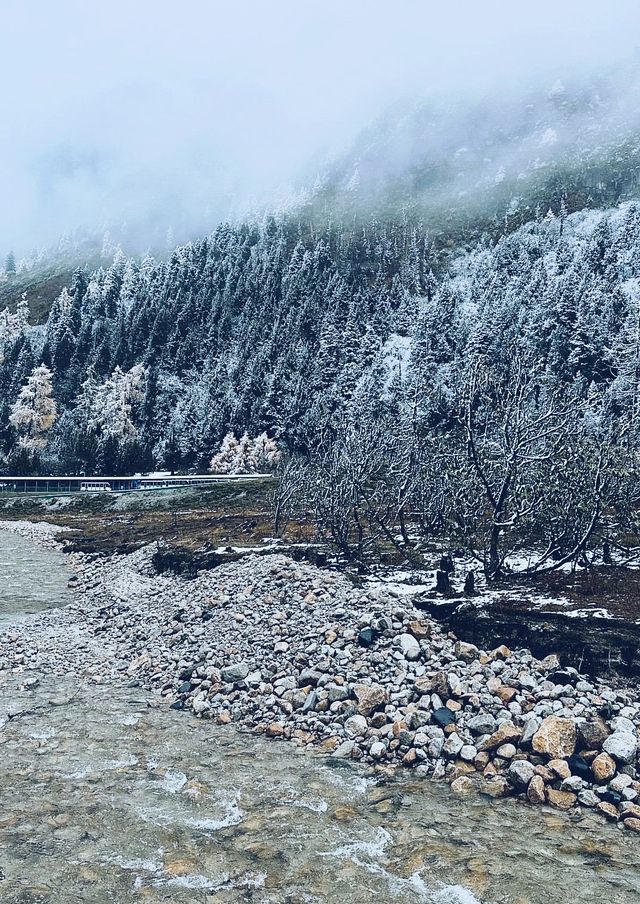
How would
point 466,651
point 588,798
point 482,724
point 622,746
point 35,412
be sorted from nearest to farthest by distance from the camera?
point 588,798 → point 622,746 → point 482,724 → point 466,651 → point 35,412

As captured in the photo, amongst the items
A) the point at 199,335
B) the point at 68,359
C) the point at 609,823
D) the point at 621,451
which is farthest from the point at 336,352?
the point at 609,823

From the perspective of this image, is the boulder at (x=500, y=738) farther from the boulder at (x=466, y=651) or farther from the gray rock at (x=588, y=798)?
the boulder at (x=466, y=651)

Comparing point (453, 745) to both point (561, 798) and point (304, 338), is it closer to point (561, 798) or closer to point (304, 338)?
point (561, 798)

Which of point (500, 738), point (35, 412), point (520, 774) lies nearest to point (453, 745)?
point (500, 738)

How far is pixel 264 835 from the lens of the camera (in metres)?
10.1

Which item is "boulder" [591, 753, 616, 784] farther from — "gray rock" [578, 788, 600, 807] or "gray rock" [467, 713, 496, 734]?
"gray rock" [467, 713, 496, 734]

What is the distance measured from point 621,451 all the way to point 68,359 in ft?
577

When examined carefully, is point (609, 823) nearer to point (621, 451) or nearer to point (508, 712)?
point (508, 712)

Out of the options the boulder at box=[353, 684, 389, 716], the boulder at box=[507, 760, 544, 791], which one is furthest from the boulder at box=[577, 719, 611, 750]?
the boulder at box=[353, 684, 389, 716]

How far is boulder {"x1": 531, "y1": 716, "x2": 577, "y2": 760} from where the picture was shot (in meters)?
11.8

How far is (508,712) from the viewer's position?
1334cm

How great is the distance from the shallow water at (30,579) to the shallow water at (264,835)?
1782cm

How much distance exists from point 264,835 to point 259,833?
0.11 m

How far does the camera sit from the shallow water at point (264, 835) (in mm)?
8602
